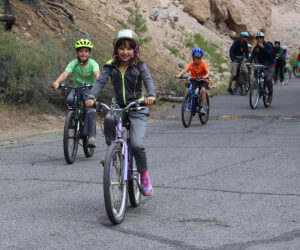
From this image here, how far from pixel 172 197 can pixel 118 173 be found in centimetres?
120

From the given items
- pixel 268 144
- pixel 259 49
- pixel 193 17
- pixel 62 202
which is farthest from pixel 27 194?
pixel 193 17

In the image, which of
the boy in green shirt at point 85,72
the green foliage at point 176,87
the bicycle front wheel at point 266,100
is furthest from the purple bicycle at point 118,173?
the green foliage at point 176,87

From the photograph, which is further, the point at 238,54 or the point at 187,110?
the point at 238,54

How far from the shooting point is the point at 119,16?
29.2 meters

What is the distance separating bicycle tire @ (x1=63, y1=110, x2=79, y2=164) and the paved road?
0.49 ft

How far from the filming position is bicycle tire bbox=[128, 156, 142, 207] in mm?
6125

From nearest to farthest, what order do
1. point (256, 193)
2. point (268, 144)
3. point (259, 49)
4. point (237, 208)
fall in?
point (237, 208), point (256, 193), point (268, 144), point (259, 49)

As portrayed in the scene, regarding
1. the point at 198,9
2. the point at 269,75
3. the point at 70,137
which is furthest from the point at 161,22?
the point at 70,137

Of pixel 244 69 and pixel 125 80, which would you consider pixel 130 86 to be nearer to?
pixel 125 80

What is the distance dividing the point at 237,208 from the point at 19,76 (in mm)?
9453

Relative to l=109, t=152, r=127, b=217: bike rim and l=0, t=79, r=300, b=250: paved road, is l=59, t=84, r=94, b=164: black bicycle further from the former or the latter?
l=109, t=152, r=127, b=217: bike rim

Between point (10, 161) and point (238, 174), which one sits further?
point (10, 161)

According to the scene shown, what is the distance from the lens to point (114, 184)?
5.62 metres

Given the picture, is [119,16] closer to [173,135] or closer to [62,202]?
[173,135]
